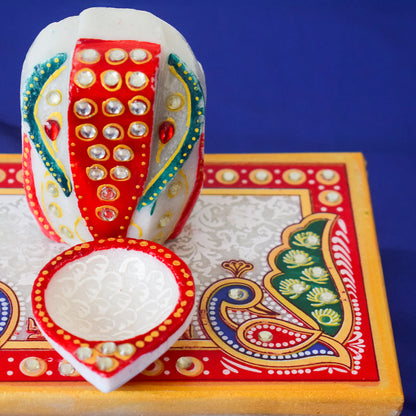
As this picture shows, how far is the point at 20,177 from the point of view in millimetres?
1388

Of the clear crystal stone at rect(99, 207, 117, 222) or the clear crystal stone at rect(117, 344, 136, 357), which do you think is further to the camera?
the clear crystal stone at rect(99, 207, 117, 222)

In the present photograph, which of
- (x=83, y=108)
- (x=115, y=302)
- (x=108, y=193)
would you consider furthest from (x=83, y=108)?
(x=115, y=302)

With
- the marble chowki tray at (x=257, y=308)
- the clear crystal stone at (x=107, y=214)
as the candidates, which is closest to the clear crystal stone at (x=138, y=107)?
the clear crystal stone at (x=107, y=214)

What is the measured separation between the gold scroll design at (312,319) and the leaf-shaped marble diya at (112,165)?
0.47 feet

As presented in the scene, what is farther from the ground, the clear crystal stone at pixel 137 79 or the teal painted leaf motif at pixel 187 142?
the clear crystal stone at pixel 137 79

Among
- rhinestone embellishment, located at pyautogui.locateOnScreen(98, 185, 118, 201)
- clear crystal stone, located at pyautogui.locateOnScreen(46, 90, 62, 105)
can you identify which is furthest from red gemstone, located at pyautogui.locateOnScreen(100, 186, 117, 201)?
clear crystal stone, located at pyautogui.locateOnScreen(46, 90, 62, 105)

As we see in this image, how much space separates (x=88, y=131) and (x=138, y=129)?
52mm

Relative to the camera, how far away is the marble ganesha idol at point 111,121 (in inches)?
43.8

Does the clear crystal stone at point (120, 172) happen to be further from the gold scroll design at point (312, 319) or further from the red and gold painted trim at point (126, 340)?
the gold scroll design at point (312, 319)

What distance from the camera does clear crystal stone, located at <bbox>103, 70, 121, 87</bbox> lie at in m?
1.11

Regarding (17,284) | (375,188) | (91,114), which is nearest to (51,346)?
(17,284)

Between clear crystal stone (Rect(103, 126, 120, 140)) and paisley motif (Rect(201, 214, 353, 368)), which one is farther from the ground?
clear crystal stone (Rect(103, 126, 120, 140))

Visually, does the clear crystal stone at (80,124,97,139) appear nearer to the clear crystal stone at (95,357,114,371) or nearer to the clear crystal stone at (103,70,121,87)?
the clear crystal stone at (103,70,121,87)

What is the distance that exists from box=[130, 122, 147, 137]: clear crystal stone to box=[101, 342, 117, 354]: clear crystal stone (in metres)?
0.22
